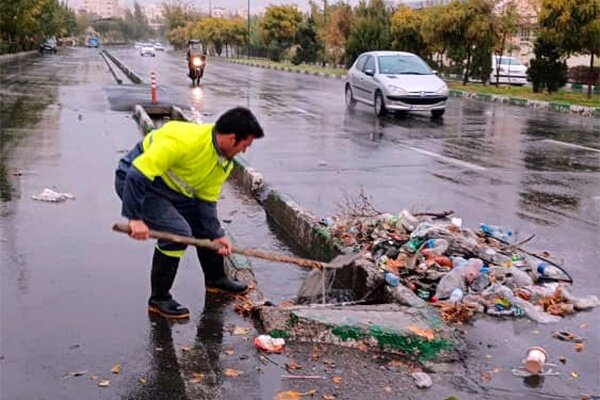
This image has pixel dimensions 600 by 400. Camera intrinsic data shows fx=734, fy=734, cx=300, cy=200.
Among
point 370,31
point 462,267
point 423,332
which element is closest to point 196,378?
point 423,332

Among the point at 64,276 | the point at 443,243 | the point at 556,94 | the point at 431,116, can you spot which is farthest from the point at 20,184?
the point at 556,94

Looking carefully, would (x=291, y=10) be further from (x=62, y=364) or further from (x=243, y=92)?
(x=62, y=364)

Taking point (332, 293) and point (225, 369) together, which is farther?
point (332, 293)

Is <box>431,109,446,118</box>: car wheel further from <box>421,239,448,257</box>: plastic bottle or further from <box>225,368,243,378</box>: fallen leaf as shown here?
<box>225,368,243,378</box>: fallen leaf

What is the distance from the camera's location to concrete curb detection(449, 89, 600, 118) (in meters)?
20.2

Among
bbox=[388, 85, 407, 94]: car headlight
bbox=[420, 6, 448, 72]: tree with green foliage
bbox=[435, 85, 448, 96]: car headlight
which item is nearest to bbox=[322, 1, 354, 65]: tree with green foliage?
bbox=[420, 6, 448, 72]: tree with green foliage

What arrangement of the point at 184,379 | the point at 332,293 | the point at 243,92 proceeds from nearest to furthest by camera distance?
the point at 184,379 < the point at 332,293 < the point at 243,92

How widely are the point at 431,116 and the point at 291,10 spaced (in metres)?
45.9

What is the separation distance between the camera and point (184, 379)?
395 cm

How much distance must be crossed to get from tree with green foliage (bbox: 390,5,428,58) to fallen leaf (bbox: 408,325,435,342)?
98.9 feet

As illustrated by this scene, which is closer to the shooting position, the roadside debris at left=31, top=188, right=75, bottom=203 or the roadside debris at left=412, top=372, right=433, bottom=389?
the roadside debris at left=412, top=372, right=433, bottom=389

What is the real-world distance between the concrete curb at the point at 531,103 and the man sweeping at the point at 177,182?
56.3ft

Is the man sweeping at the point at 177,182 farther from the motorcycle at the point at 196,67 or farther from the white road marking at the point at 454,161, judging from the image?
the motorcycle at the point at 196,67

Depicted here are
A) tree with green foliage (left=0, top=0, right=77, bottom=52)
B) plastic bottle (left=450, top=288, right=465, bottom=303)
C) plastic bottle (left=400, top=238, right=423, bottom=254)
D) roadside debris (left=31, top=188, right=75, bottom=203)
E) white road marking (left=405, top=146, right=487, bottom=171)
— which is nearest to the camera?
plastic bottle (left=450, top=288, right=465, bottom=303)
